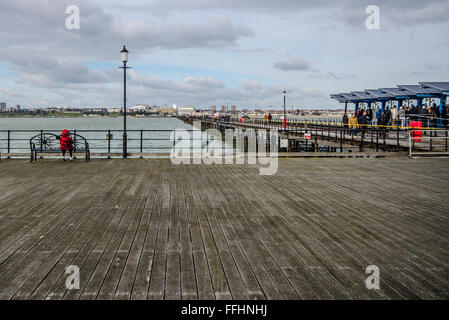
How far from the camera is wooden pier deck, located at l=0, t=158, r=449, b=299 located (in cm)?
386

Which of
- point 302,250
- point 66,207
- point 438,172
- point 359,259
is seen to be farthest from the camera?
point 438,172

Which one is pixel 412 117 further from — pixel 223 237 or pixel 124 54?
pixel 223 237

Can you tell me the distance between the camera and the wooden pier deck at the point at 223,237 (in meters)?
3.86

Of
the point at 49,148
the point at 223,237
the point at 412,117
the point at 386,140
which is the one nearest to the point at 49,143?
the point at 49,148

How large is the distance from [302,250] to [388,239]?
4.69 feet

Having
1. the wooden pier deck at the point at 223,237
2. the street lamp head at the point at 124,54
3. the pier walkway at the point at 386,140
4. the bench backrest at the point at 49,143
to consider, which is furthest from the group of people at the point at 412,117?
the wooden pier deck at the point at 223,237

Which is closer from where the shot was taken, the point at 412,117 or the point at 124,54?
the point at 124,54

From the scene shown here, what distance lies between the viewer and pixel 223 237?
17.9ft

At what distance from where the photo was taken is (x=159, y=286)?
12.6ft

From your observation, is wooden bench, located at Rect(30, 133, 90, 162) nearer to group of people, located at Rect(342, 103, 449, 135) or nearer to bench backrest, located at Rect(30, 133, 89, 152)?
bench backrest, located at Rect(30, 133, 89, 152)

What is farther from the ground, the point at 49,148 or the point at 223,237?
the point at 49,148

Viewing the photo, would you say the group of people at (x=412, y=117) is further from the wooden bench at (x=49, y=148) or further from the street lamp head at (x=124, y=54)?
the wooden bench at (x=49, y=148)
